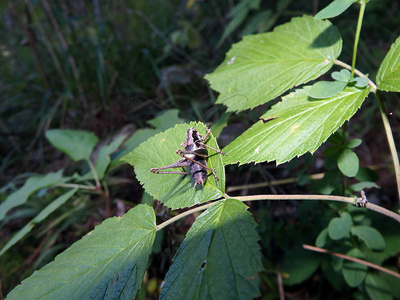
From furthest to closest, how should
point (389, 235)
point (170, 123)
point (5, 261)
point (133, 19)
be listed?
point (133, 19) < point (5, 261) < point (170, 123) < point (389, 235)

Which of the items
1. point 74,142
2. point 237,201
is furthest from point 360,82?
point 74,142

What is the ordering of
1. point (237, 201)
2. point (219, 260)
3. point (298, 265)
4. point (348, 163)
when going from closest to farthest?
point (219, 260), point (237, 201), point (348, 163), point (298, 265)

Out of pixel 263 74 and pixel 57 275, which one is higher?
pixel 263 74

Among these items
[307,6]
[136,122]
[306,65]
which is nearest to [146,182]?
[306,65]

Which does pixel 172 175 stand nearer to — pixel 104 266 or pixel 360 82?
pixel 104 266

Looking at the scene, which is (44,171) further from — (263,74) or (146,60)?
(263,74)

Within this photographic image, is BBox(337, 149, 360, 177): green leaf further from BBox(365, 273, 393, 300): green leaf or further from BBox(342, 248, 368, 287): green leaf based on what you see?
BBox(365, 273, 393, 300): green leaf
